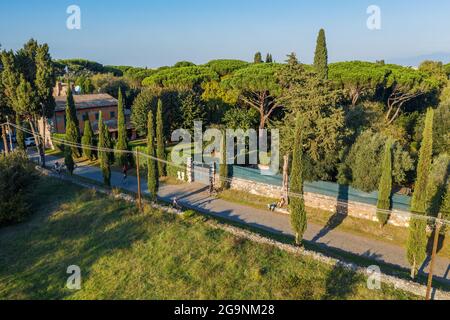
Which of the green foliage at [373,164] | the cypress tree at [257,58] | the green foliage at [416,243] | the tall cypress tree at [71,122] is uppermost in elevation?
the cypress tree at [257,58]

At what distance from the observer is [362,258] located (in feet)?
56.2

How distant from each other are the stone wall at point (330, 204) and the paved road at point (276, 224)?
195cm

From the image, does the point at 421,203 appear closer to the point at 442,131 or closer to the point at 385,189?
the point at 385,189

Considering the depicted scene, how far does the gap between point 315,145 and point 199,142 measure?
Answer: 47.7 feet

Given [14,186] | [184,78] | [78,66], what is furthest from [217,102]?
[78,66]

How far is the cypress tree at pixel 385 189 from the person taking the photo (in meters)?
19.4

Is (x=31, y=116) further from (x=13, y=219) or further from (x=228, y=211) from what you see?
(x=228, y=211)

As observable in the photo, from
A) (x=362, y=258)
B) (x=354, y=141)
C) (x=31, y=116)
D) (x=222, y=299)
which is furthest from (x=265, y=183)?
(x=31, y=116)

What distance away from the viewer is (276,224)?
69.7ft

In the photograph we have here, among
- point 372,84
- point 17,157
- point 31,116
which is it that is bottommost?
point 17,157

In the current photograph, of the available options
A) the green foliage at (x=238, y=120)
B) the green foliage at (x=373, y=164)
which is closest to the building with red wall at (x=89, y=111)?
the green foliage at (x=238, y=120)

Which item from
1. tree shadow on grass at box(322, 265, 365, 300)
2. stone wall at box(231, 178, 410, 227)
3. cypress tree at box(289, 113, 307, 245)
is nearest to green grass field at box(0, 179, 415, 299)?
tree shadow on grass at box(322, 265, 365, 300)

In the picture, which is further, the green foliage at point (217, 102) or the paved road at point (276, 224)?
the green foliage at point (217, 102)

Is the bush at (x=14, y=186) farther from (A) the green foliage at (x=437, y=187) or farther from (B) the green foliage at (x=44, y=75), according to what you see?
(A) the green foliage at (x=437, y=187)
